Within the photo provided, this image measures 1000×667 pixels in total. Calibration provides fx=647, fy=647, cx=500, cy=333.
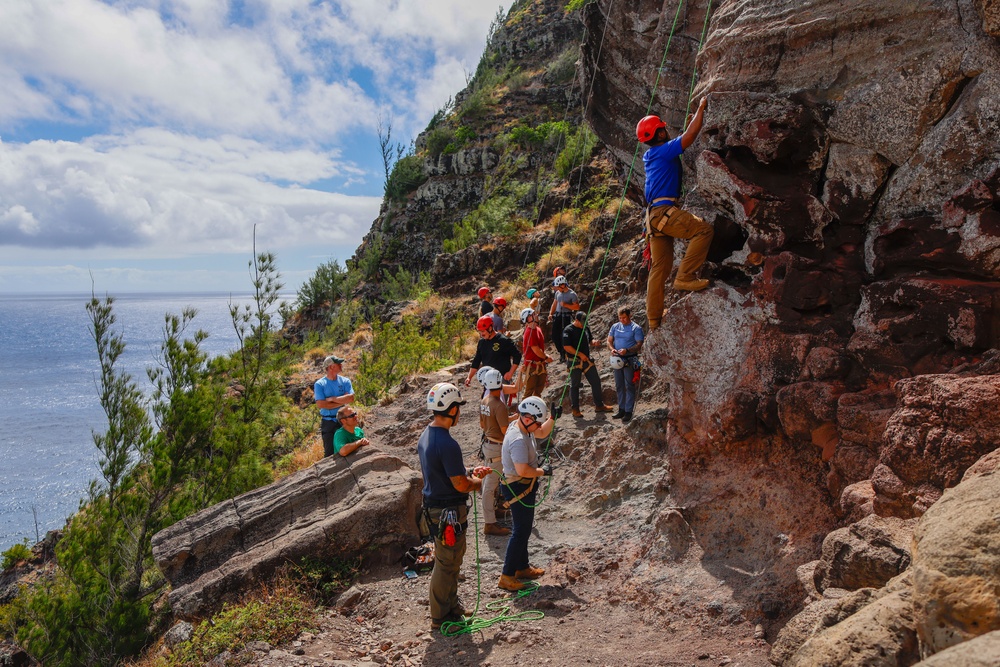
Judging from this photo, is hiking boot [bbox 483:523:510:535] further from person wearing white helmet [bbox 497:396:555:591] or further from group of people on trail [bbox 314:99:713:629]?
person wearing white helmet [bbox 497:396:555:591]

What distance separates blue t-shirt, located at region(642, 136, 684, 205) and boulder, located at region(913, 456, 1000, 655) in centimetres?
410

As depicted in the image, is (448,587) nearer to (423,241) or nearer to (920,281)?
(920,281)

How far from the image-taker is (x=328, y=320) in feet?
128

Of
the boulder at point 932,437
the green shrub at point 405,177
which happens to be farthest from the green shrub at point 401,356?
the green shrub at point 405,177

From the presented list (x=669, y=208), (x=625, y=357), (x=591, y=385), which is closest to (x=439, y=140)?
(x=591, y=385)

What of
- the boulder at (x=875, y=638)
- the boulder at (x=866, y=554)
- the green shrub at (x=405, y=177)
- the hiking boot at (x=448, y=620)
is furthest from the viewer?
the green shrub at (x=405, y=177)

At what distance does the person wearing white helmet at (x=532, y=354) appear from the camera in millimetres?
10023

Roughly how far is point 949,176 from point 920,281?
3.03ft

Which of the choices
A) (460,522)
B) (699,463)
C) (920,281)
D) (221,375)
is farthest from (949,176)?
(221,375)

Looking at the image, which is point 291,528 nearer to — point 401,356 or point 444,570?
point 444,570

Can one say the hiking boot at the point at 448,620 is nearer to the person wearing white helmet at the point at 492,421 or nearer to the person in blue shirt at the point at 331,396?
the person wearing white helmet at the point at 492,421

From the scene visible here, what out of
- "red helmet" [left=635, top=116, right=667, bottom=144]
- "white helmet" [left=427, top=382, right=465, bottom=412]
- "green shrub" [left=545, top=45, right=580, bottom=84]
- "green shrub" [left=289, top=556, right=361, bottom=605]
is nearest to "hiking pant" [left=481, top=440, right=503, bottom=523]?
"green shrub" [left=289, top=556, right=361, bottom=605]

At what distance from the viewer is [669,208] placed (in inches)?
254

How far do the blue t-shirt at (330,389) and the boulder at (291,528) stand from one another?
653 millimetres
